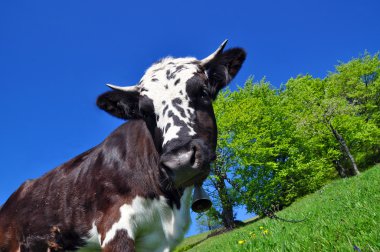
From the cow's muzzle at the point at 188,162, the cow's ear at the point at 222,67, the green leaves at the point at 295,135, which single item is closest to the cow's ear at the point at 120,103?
the cow's ear at the point at 222,67

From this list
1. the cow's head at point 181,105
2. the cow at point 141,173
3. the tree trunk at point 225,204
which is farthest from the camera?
the tree trunk at point 225,204

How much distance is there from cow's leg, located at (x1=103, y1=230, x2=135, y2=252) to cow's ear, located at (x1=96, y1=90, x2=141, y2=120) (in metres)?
1.64

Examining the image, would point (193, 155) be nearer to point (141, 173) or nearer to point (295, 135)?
point (141, 173)

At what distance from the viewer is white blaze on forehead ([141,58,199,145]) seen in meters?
3.80

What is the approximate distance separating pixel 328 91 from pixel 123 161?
46.7 m

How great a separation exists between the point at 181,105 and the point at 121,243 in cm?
171

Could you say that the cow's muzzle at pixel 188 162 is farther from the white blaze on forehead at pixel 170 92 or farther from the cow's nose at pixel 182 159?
the white blaze on forehead at pixel 170 92

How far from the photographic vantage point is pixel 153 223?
409 cm

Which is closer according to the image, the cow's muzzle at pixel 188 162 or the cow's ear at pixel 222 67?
the cow's muzzle at pixel 188 162

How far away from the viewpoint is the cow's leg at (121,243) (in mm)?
3771


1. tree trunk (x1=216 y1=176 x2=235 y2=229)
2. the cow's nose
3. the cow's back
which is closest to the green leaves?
tree trunk (x1=216 y1=176 x2=235 y2=229)

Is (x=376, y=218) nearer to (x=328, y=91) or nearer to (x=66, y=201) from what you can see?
(x=66, y=201)

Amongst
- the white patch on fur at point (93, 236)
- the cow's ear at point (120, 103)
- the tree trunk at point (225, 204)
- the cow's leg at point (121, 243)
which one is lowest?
the cow's leg at point (121, 243)

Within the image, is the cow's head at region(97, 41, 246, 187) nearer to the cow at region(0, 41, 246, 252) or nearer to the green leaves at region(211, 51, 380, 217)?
the cow at region(0, 41, 246, 252)
